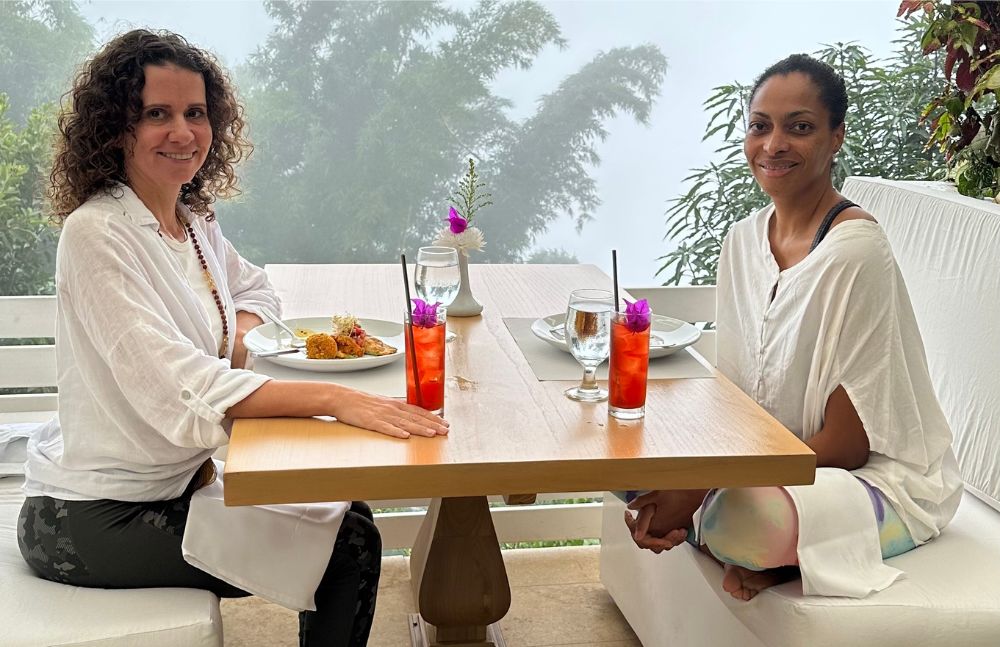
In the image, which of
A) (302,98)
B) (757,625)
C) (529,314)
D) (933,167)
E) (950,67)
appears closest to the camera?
(757,625)

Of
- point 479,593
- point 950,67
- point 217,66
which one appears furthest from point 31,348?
point 950,67

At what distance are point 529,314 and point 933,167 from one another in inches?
76.7

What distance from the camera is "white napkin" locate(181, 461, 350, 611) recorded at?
65.9 inches

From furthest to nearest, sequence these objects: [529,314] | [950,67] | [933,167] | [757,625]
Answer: [933,167], [950,67], [529,314], [757,625]

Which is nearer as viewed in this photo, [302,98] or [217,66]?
[217,66]

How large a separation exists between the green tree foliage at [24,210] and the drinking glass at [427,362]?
268 cm

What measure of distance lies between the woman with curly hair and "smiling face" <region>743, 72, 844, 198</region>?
0.97m

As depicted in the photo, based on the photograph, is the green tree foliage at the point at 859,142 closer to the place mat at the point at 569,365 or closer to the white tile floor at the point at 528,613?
the white tile floor at the point at 528,613

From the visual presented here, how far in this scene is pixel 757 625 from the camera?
5.98 feet

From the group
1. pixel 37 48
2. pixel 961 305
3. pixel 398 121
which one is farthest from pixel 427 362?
pixel 37 48

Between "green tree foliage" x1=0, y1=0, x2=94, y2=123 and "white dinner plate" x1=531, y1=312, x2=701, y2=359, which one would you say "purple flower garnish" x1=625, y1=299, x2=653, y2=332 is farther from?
"green tree foliage" x1=0, y1=0, x2=94, y2=123

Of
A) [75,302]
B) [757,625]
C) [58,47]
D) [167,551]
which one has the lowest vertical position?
[757,625]

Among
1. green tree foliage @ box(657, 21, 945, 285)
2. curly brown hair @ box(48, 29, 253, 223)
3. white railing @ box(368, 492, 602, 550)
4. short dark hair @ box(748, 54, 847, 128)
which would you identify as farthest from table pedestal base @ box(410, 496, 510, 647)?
green tree foliage @ box(657, 21, 945, 285)

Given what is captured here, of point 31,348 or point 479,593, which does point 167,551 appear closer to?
point 479,593
